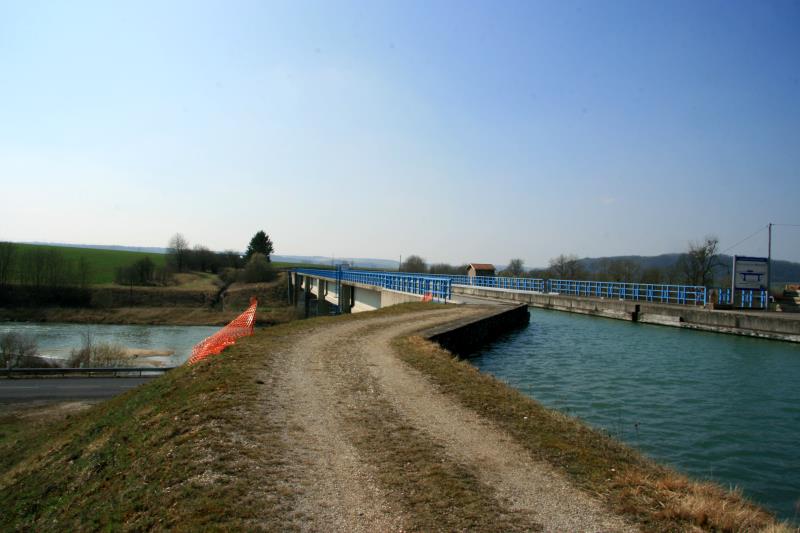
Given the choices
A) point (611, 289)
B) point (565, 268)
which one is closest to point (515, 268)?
point (565, 268)

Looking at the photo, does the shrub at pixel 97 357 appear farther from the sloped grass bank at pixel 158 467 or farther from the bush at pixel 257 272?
the bush at pixel 257 272

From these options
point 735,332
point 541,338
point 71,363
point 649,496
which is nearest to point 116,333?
point 71,363

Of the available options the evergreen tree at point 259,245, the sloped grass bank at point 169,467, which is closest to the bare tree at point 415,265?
the evergreen tree at point 259,245

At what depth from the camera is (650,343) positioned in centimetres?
2197

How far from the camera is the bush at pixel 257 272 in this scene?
9031 centimetres

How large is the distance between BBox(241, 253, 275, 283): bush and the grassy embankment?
80876 millimetres

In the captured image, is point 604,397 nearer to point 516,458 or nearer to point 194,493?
point 516,458

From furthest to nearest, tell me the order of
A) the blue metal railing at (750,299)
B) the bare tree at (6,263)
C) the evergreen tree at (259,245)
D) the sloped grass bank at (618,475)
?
1. the evergreen tree at (259,245)
2. the bare tree at (6,263)
3. the blue metal railing at (750,299)
4. the sloped grass bank at (618,475)

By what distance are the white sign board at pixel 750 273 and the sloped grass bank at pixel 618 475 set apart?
24.6 meters

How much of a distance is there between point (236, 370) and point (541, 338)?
52.7 ft

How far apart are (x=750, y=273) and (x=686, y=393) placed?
19638 millimetres

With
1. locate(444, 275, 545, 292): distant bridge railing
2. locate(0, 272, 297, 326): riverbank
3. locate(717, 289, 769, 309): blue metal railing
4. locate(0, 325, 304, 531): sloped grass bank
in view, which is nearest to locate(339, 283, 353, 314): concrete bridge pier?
locate(444, 275, 545, 292): distant bridge railing

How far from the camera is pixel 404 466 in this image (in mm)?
5895

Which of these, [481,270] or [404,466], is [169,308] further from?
[404,466]
